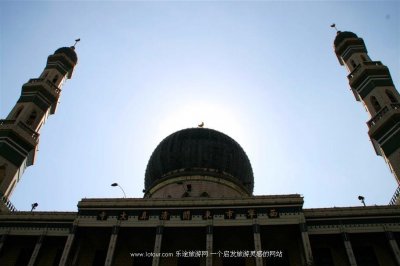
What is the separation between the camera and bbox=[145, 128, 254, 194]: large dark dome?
3062 cm

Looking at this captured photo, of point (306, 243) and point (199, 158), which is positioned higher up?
point (199, 158)

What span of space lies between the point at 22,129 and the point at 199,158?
1382cm

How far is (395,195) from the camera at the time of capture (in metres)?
26.3

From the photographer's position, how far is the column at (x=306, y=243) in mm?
20372

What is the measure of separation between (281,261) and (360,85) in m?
17.7

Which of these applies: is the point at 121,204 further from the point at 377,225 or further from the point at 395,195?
the point at 395,195

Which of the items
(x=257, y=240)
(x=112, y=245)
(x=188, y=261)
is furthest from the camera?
(x=188, y=261)

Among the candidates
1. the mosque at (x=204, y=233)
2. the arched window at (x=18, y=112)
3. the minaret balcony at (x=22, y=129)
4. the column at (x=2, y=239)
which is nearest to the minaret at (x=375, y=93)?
the mosque at (x=204, y=233)

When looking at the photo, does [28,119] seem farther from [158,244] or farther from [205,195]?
[158,244]

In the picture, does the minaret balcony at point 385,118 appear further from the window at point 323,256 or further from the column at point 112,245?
the column at point 112,245

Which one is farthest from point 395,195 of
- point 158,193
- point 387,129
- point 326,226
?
point 158,193

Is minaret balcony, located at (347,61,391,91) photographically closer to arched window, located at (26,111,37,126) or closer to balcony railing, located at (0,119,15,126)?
arched window, located at (26,111,37,126)

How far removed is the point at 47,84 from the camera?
36.4m

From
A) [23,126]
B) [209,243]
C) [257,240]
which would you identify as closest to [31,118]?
[23,126]
